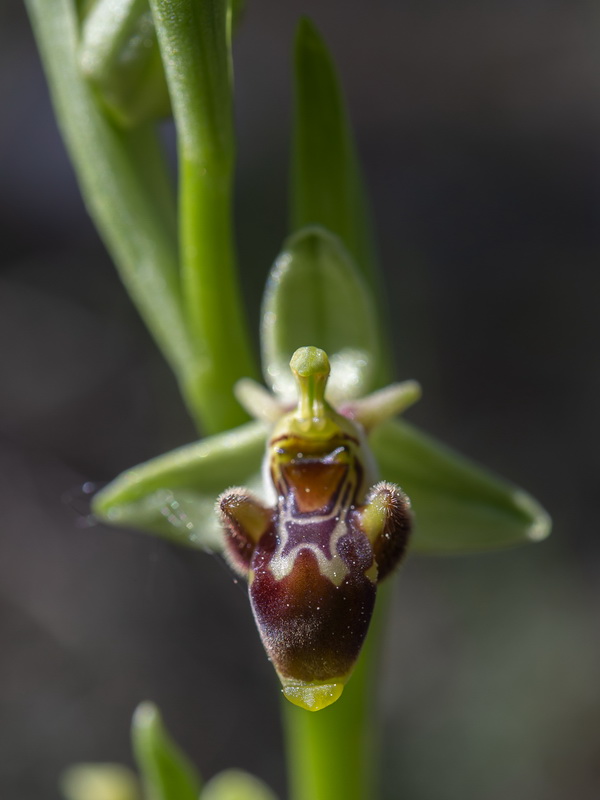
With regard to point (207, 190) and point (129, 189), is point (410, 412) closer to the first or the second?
point (129, 189)

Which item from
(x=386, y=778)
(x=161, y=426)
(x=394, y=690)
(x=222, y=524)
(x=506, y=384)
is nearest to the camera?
(x=222, y=524)

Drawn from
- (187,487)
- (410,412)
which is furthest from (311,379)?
(410,412)

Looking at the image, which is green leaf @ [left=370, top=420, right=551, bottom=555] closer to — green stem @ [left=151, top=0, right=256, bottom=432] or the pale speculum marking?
the pale speculum marking

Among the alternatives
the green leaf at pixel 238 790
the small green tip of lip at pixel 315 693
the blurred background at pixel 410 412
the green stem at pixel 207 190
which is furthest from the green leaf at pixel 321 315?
the blurred background at pixel 410 412

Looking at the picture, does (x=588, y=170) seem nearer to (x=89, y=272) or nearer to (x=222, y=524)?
(x=89, y=272)

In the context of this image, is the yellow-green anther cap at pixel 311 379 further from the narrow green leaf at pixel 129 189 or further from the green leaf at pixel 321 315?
the narrow green leaf at pixel 129 189

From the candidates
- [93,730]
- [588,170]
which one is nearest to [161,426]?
[93,730]
